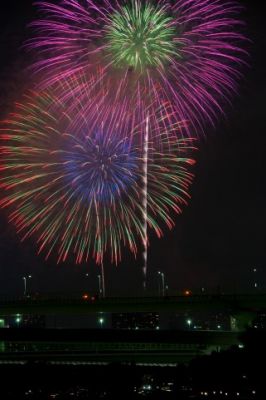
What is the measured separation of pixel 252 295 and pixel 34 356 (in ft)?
71.7

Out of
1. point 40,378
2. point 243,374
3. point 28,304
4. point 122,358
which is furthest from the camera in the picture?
point 28,304

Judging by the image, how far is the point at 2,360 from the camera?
81.7 meters

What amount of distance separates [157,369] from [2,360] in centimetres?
1633

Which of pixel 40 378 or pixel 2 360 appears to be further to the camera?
pixel 2 360

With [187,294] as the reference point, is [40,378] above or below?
below

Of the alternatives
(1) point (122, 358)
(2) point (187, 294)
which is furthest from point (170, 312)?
(1) point (122, 358)

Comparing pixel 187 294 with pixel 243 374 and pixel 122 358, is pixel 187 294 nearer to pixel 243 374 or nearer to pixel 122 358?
pixel 122 358

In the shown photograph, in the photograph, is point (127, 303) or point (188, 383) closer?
point (188, 383)

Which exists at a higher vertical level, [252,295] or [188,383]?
[252,295]

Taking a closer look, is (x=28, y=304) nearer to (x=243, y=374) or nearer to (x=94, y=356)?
(x=94, y=356)

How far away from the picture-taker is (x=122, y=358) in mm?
77062

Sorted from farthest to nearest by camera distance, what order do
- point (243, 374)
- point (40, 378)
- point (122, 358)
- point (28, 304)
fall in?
point (28, 304), point (122, 358), point (40, 378), point (243, 374)

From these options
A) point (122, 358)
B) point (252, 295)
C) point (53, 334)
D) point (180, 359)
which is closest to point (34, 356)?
point (53, 334)

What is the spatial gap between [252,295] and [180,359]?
30.5 ft
